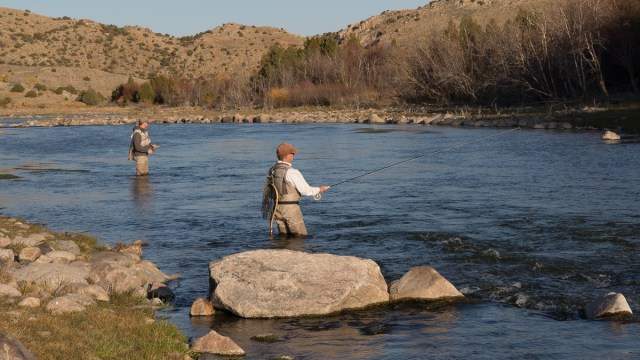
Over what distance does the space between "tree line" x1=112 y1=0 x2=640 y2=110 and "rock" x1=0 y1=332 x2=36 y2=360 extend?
129 ft

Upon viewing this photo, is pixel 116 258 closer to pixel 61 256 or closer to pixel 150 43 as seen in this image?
pixel 61 256

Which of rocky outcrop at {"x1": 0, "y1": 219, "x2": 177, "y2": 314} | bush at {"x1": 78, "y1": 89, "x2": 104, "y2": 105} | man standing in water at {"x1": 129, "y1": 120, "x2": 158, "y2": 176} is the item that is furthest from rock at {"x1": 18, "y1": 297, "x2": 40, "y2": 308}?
bush at {"x1": 78, "y1": 89, "x2": 104, "y2": 105}

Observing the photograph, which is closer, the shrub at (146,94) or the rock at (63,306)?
the rock at (63,306)

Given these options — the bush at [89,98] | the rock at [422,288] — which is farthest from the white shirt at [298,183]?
the bush at [89,98]

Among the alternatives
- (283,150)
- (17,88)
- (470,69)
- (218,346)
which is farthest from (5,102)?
(218,346)

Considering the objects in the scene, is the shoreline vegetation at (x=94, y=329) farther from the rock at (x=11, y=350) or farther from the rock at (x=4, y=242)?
the rock at (x=4, y=242)

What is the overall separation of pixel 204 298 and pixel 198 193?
414 inches

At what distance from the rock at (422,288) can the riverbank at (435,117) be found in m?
24.3

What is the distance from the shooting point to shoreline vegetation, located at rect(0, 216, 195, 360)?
7.41 meters

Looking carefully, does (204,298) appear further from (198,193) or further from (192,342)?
(198,193)

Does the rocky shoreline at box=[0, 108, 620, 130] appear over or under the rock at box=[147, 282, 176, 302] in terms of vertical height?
over

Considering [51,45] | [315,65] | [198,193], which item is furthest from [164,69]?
[198,193]

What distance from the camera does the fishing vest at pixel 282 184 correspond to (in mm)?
12820

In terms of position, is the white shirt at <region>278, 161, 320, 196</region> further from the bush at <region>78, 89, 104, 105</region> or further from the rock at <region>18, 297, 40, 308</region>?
the bush at <region>78, 89, 104, 105</region>
